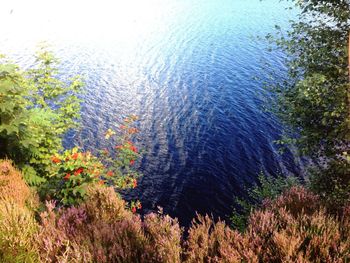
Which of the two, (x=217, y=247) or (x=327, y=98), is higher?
(x=327, y=98)

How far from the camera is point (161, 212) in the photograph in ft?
21.1

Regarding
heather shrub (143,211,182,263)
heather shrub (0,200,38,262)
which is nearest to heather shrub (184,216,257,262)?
heather shrub (143,211,182,263)

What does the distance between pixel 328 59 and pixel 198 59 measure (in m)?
35.1

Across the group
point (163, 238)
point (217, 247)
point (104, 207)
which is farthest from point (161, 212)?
point (217, 247)

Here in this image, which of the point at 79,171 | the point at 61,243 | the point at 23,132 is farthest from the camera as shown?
the point at 23,132

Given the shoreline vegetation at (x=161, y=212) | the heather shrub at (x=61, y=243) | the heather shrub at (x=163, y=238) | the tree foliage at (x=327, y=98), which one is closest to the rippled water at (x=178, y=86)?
the tree foliage at (x=327, y=98)

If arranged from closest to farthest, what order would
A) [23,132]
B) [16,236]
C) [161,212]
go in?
[16,236]
[161,212]
[23,132]

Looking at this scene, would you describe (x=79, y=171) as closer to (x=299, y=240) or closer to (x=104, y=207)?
(x=104, y=207)

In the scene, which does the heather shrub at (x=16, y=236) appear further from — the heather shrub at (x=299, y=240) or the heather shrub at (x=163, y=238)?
the heather shrub at (x=299, y=240)

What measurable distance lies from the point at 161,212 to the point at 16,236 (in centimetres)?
276

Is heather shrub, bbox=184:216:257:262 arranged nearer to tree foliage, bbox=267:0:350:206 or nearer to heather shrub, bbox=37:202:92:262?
heather shrub, bbox=37:202:92:262

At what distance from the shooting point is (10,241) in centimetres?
512

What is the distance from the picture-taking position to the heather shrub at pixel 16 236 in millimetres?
4992

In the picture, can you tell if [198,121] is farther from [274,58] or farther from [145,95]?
[274,58]
